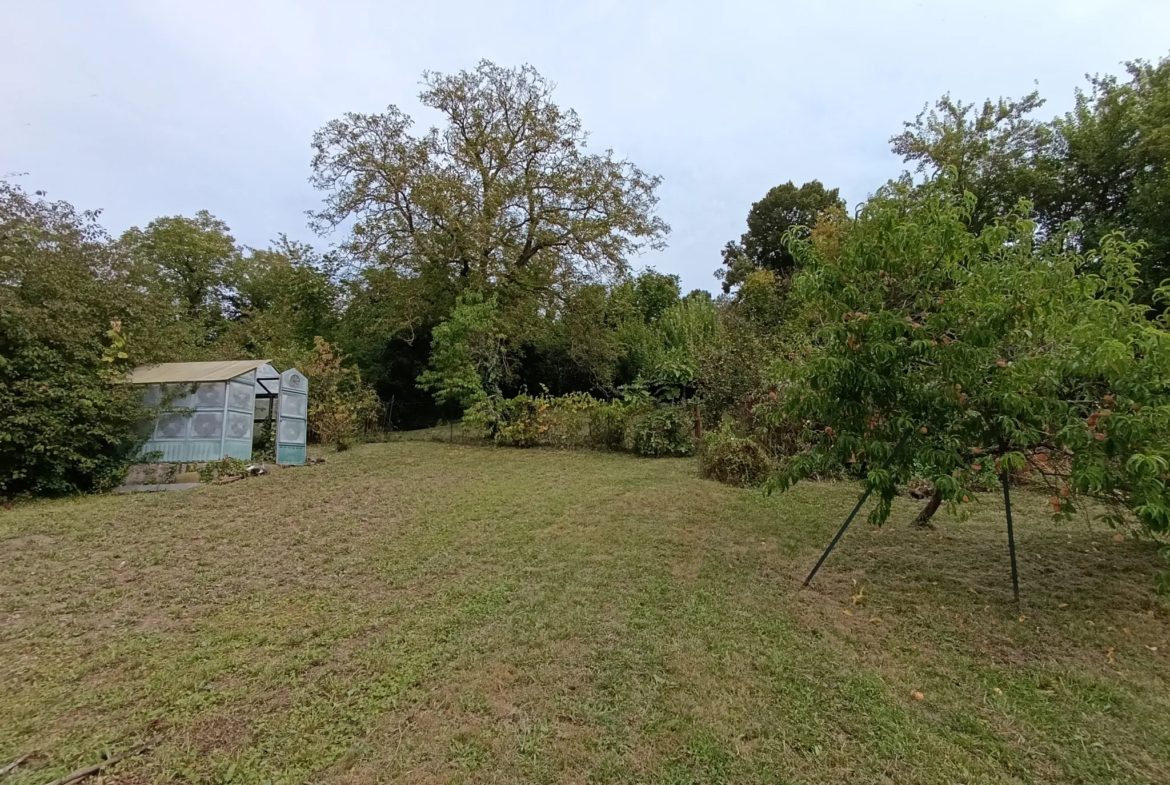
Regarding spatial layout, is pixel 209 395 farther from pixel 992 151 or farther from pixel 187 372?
pixel 992 151

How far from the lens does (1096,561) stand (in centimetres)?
430

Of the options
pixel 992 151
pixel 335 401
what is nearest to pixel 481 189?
pixel 335 401

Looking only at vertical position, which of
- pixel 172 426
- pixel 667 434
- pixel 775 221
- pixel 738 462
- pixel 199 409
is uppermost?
pixel 775 221

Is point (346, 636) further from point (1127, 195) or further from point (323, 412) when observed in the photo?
point (1127, 195)

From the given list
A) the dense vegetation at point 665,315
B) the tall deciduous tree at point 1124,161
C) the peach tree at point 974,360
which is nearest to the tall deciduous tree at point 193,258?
the dense vegetation at point 665,315

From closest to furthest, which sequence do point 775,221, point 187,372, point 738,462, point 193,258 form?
point 738,462 < point 187,372 < point 193,258 < point 775,221

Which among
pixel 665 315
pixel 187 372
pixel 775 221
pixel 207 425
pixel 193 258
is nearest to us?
pixel 207 425

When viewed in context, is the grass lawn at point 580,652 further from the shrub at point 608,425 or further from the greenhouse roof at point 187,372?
the shrub at point 608,425

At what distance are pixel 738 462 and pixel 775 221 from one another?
57.9 feet

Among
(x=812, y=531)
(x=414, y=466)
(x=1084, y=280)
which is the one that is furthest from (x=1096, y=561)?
(x=414, y=466)

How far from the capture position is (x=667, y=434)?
10.1 meters

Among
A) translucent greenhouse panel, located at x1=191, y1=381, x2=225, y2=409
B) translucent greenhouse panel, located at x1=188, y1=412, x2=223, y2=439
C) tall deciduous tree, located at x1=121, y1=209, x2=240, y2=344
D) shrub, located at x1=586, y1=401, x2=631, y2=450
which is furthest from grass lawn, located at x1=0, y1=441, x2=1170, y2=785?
tall deciduous tree, located at x1=121, y1=209, x2=240, y2=344

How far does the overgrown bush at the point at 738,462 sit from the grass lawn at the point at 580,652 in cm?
193

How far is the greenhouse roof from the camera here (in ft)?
26.5
